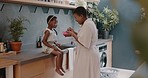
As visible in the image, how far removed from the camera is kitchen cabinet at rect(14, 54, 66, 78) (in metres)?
2.37

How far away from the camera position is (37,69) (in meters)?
2.67

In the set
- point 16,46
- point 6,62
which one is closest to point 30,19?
point 16,46

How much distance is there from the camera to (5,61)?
2268 mm

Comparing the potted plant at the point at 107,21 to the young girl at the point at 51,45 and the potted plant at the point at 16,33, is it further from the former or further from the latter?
the potted plant at the point at 16,33

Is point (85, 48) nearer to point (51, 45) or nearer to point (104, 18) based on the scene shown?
point (51, 45)

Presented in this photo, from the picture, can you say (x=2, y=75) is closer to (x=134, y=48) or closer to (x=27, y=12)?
(x=27, y=12)

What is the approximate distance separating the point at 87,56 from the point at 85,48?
0.11 metres

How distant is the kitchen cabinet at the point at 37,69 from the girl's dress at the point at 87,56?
343 mm

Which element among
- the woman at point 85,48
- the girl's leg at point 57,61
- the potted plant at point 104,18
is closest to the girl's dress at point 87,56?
the woman at point 85,48

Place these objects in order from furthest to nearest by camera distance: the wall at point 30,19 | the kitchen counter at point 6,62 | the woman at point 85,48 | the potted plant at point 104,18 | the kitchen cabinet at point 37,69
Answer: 1. the potted plant at point 104,18
2. the wall at point 30,19
3. the woman at point 85,48
4. the kitchen cabinet at point 37,69
5. the kitchen counter at point 6,62

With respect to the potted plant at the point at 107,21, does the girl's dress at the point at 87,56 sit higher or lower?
lower

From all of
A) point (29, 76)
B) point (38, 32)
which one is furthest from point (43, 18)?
point (29, 76)

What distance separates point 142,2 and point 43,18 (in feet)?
11.4

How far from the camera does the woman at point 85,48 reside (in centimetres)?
274
